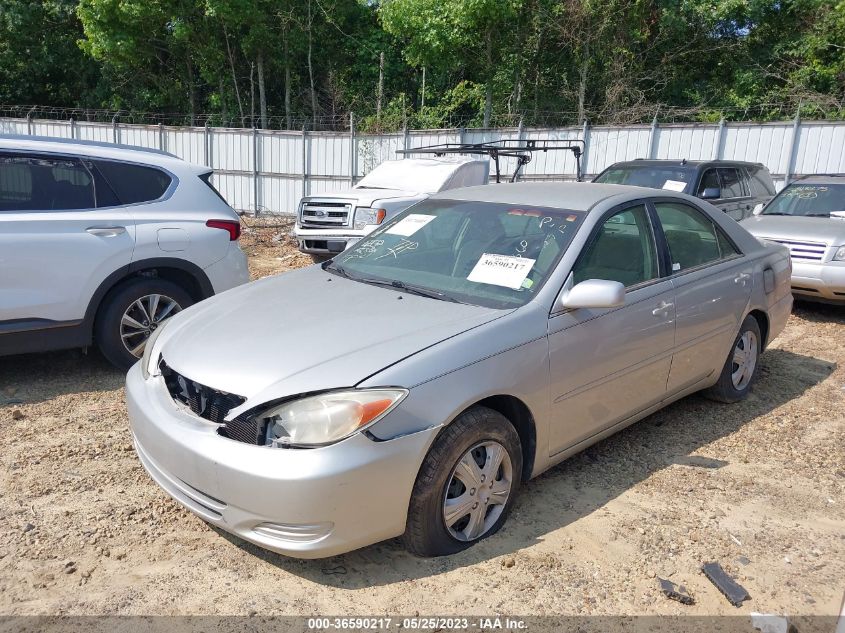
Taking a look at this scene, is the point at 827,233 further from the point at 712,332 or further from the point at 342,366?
A: the point at 342,366

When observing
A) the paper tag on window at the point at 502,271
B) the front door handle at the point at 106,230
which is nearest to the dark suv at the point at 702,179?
the paper tag on window at the point at 502,271

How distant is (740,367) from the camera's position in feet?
16.5

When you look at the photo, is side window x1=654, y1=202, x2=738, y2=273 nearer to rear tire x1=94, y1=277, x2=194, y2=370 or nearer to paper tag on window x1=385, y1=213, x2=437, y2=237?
paper tag on window x1=385, y1=213, x2=437, y2=237

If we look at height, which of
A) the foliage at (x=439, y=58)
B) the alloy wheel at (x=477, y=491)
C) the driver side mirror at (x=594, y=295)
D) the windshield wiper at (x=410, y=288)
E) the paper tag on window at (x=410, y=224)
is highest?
the foliage at (x=439, y=58)

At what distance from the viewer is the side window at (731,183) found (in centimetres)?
988

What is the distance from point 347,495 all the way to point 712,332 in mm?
2913

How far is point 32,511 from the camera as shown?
11.1ft

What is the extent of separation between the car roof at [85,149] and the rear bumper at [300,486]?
316 cm

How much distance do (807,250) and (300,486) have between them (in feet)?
22.8

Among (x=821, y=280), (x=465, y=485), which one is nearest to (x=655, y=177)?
(x=821, y=280)

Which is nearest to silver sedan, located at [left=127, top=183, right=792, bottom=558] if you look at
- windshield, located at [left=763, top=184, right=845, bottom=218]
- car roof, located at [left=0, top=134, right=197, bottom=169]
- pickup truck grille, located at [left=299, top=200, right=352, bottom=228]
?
car roof, located at [left=0, top=134, right=197, bottom=169]

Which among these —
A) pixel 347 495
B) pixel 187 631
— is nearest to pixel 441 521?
pixel 347 495

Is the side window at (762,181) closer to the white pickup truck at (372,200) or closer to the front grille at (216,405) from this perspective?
the white pickup truck at (372,200)

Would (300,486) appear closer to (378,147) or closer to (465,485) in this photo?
→ (465,485)
